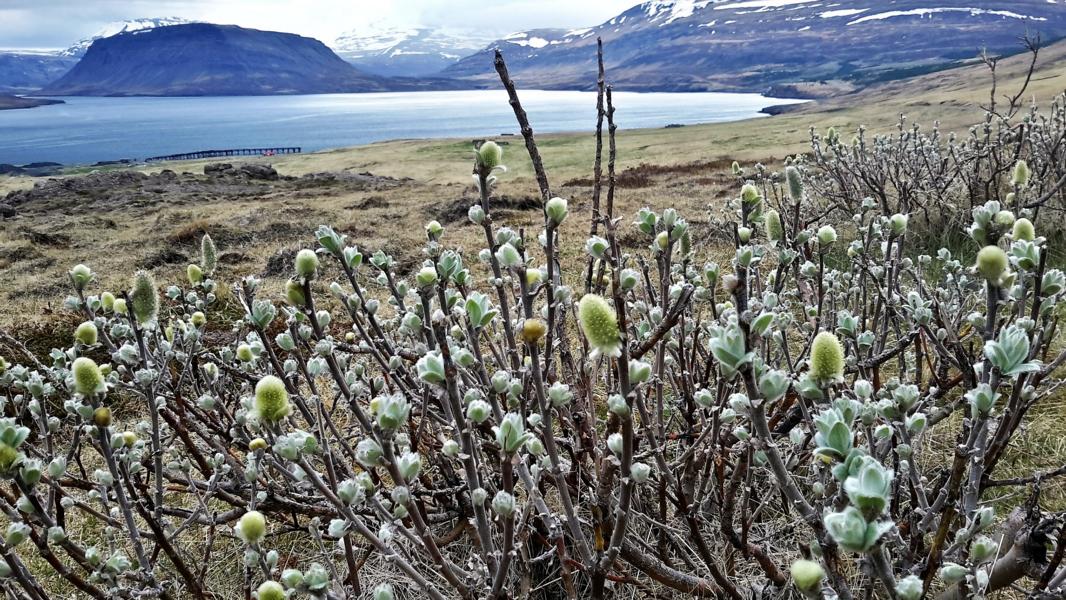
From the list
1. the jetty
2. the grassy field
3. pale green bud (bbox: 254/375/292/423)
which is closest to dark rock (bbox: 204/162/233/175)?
the grassy field

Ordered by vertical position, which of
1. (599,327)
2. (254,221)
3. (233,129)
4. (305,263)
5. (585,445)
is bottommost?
(585,445)

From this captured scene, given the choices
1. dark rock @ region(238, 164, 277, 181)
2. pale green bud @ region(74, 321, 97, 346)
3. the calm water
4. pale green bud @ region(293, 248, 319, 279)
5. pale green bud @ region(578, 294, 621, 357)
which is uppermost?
the calm water

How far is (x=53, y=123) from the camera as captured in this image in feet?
444

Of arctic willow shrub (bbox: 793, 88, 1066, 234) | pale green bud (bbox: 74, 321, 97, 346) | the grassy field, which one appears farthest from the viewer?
the grassy field

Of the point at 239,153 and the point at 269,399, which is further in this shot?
the point at 239,153

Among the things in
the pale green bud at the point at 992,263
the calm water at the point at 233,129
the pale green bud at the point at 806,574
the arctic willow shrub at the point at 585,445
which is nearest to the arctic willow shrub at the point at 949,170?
the arctic willow shrub at the point at 585,445

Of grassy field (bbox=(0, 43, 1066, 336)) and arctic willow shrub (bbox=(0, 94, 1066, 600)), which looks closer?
arctic willow shrub (bbox=(0, 94, 1066, 600))

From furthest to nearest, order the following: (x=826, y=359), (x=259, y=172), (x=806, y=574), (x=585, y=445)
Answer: (x=259, y=172)
(x=585, y=445)
(x=826, y=359)
(x=806, y=574)

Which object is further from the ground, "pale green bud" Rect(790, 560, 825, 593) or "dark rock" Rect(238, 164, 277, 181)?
"dark rock" Rect(238, 164, 277, 181)

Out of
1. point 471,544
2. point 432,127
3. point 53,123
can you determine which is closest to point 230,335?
point 471,544

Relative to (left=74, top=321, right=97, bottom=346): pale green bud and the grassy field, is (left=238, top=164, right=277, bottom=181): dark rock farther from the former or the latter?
(left=74, top=321, right=97, bottom=346): pale green bud

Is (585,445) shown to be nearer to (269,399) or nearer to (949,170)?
(269,399)

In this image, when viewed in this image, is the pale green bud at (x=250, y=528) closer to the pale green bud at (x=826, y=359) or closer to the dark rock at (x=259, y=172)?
the pale green bud at (x=826, y=359)

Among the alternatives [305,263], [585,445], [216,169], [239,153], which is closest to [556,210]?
[305,263]
